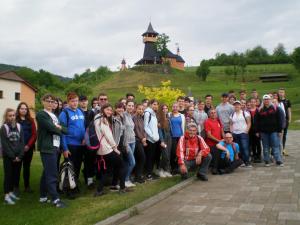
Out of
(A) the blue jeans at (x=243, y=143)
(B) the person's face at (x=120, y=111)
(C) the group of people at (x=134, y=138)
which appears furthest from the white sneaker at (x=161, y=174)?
(A) the blue jeans at (x=243, y=143)

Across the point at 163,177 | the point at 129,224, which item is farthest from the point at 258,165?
the point at 129,224

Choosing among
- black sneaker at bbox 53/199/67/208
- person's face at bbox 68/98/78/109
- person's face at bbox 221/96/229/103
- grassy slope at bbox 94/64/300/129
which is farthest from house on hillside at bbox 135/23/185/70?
black sneaker at bbox 53/199/67/208

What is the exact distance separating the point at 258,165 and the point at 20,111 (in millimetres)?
6979

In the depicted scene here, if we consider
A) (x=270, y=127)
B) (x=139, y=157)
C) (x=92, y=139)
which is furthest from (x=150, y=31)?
(x=92, y=139)

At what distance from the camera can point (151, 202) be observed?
23.0 feet

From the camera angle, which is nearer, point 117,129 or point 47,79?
point 117,129

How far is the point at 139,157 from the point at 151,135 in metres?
0.62

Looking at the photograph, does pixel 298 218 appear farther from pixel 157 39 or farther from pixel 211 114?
pixel 157 39

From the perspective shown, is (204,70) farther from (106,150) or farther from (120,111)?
(106,150)

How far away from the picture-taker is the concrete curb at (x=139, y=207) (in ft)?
Answer: 19.1

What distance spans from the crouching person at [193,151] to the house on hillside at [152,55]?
310 ft

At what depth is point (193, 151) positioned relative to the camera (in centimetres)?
945

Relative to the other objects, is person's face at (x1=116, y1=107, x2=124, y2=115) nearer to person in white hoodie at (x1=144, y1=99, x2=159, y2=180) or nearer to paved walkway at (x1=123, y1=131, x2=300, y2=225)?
person in white hoodie at (x1=144, y1=99, x2=159, y2=180)

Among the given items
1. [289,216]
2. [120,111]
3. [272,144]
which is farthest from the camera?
[272,144]
